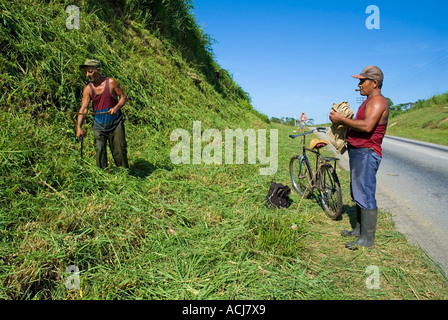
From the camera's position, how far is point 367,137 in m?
3.53

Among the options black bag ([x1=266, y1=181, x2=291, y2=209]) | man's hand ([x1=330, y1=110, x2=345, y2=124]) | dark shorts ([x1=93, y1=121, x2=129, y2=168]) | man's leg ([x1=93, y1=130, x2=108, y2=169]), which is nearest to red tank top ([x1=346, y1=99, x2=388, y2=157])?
man's hand ([x1=330, y1=110, x2=345, y2=124])

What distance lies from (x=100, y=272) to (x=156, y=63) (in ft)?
28.8

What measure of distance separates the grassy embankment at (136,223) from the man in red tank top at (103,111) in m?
0.40

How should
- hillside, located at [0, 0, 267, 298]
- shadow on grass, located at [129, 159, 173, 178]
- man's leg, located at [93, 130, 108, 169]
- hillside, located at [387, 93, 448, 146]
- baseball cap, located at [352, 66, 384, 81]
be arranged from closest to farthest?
hillside, located at [0, 0, 267, 298] → baseball cap, located at [352, 66, 384, 81] → man's leg, located at [93, 130, 108, 169] → shadow on grass, located at [129, 159, 173, 178] → hillside, located at [387, 93, 448, 146]

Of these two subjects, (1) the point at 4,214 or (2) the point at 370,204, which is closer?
(1) the point at 4,214

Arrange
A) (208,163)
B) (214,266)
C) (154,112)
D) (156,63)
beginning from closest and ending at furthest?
(214,266)
(208,163)
(154,112)
(156,63)

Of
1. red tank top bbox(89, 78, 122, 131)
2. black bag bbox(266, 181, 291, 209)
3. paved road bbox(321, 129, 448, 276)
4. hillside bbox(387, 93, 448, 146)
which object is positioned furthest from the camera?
hillside bbox(387, 93, 448, 146)

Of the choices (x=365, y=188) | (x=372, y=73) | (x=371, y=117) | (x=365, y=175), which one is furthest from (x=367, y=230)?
(x=372, y=73)

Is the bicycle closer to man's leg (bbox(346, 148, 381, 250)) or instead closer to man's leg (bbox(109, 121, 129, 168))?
man's leg (bbox(346, 148, 381, 250))

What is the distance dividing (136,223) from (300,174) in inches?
144

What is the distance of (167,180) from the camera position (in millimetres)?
5125

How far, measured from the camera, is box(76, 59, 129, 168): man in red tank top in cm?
455
